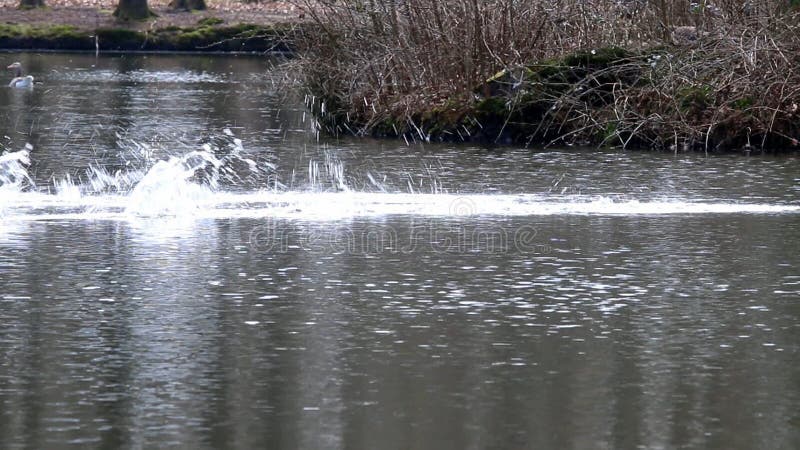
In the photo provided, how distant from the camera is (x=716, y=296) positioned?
11055 millimetres

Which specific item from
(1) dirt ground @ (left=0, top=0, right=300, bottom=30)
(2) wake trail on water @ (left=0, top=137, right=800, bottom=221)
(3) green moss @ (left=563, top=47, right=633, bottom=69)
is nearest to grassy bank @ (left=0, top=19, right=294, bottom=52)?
(1) dirt ground @ (left=0, top=0, right=300, bottom=30)

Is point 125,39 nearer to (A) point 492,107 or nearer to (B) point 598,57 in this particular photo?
(A) point 492,107

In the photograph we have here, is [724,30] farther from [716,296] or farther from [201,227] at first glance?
[716,296]

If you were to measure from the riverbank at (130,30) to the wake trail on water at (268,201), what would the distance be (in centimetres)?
3085

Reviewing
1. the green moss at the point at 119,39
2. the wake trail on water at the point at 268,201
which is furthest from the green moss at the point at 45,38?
the wake trail on water at the point at 268,201

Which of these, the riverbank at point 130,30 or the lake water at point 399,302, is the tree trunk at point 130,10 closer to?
the riverbank at point 130,30

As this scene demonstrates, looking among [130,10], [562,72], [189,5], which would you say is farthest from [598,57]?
[189,5]

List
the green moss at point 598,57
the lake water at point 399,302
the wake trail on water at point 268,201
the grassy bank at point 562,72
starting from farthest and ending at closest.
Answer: the green moss at point 598,57 → the grassy bank at point 562,72 → the wake trail on water at point 268,201 → the lake water at point 399,302

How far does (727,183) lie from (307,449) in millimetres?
Result: 11965

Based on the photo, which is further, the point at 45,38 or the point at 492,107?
the point at 45,38

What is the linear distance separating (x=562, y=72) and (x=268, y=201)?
26.1ft

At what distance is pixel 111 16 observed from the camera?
184ft

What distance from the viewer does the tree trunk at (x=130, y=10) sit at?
55.1 metres

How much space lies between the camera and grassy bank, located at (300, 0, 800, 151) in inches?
874
